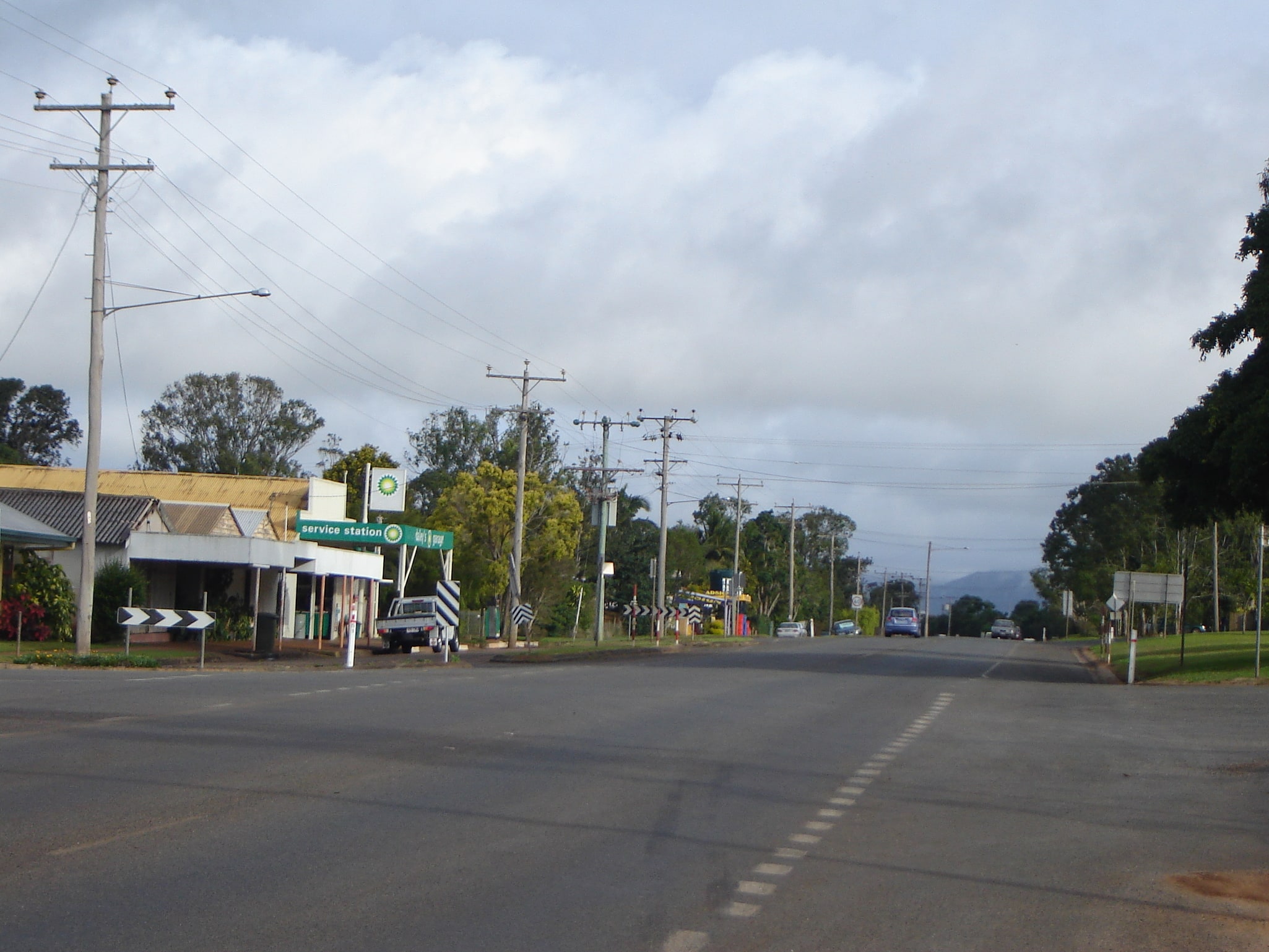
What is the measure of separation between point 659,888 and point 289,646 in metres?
31.3

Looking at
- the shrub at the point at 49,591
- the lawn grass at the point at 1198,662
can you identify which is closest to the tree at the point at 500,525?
the shrub at the point at 49,591

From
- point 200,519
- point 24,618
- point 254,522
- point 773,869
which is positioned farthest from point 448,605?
point 773,869

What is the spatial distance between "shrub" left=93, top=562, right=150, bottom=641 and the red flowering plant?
6.25 ft

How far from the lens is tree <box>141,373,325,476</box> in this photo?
77.8 m

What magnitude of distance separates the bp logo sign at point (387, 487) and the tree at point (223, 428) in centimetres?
3180

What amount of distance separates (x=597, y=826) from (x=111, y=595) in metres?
28.3

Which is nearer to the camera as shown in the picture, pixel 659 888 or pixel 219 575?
pixel 659 888

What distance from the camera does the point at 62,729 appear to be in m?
13.3

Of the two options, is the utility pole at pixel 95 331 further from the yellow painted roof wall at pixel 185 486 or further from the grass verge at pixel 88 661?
the yellow painted roof wall at pixel 185 486

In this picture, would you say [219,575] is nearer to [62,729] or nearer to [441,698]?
[441,698]

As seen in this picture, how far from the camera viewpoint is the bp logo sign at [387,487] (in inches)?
1880

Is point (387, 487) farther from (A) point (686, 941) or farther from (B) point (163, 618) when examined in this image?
(A) point (686, 941)

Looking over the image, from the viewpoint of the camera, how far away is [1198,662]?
34.7 m

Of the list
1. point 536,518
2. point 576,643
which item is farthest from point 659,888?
point 536,518
